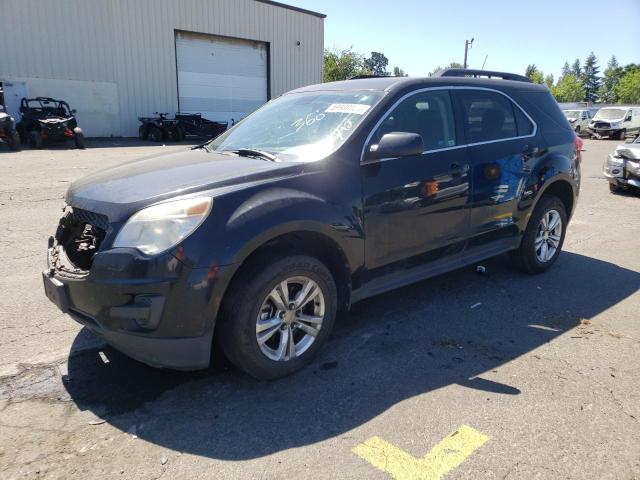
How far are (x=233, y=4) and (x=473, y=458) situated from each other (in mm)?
26587

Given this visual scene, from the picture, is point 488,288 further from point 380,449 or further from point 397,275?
point 380,449

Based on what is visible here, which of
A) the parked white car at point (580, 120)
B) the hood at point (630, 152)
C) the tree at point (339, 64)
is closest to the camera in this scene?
the hood at point (630, 152)

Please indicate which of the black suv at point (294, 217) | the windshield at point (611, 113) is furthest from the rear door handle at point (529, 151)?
the windshield at point (611, 113)

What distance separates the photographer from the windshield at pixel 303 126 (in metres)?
3.49

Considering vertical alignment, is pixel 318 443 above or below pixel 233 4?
below

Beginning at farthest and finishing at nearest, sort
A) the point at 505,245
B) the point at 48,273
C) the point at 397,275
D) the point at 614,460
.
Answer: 1. the point at 505,245
2. the point at 397,275
3. the point at 48,273
4. the point at 614,460

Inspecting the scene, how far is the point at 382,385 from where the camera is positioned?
3105 millimetres

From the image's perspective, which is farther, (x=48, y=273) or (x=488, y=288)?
(x=488, y=288)

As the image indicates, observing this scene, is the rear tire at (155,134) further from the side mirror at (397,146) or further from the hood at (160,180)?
→ the side mirror at (397,146)

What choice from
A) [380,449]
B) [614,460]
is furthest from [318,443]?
[614,460]

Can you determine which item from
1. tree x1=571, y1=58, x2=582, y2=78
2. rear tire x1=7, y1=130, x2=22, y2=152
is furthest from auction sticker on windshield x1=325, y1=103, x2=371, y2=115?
tree x1=571, y1=58, x2=582, y2=78

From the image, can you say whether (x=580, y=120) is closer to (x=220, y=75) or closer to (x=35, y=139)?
(x=220, y=75)

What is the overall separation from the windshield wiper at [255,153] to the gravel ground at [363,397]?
139cm

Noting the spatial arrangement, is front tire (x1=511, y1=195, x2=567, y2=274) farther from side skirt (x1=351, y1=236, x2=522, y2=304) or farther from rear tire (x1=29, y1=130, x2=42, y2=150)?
rear tire (x1=29, y1=130, x2=42, y2=150)
